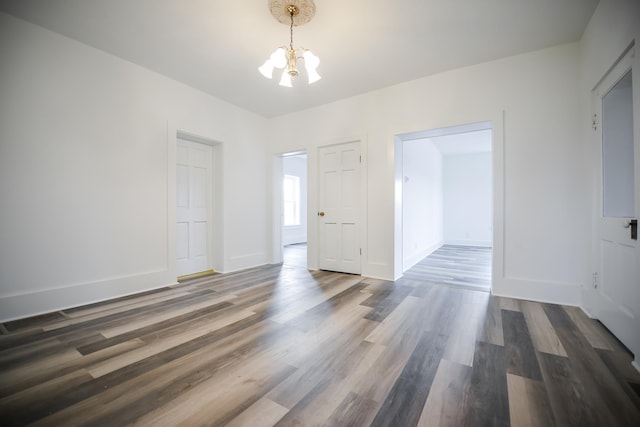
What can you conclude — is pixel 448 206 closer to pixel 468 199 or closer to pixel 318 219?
pixel 468 199

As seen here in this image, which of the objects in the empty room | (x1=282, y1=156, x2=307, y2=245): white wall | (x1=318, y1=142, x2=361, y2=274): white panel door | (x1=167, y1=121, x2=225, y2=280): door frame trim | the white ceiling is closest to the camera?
the empty room

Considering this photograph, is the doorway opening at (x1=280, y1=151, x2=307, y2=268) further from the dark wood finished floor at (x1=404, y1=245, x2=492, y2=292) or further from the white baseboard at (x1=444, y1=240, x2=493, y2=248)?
the white baseboard at (x1=444, y1=240, x2=493, y2=248)

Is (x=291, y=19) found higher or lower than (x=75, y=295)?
higher

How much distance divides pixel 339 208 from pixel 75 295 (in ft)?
11.4

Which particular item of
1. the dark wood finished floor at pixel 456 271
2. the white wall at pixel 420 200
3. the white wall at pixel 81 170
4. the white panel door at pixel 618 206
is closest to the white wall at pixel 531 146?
the white panel door at pixel 618 206

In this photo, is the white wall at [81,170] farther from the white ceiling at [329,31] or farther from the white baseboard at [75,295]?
the white ceiling at [329,31]

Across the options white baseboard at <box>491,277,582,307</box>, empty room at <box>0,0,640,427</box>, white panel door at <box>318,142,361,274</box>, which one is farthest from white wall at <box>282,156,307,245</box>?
white baseboard at <box>491,277,582,307</box>

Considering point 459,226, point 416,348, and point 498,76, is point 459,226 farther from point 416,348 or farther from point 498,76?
point 416,348

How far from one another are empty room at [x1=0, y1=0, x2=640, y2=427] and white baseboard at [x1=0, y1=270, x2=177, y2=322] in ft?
0.06

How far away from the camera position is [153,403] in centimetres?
134

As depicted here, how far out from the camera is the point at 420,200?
5980mm

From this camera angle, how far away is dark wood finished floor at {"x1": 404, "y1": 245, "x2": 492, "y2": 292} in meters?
3.62

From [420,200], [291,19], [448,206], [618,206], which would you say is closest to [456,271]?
[420,200]

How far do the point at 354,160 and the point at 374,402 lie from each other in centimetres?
341
